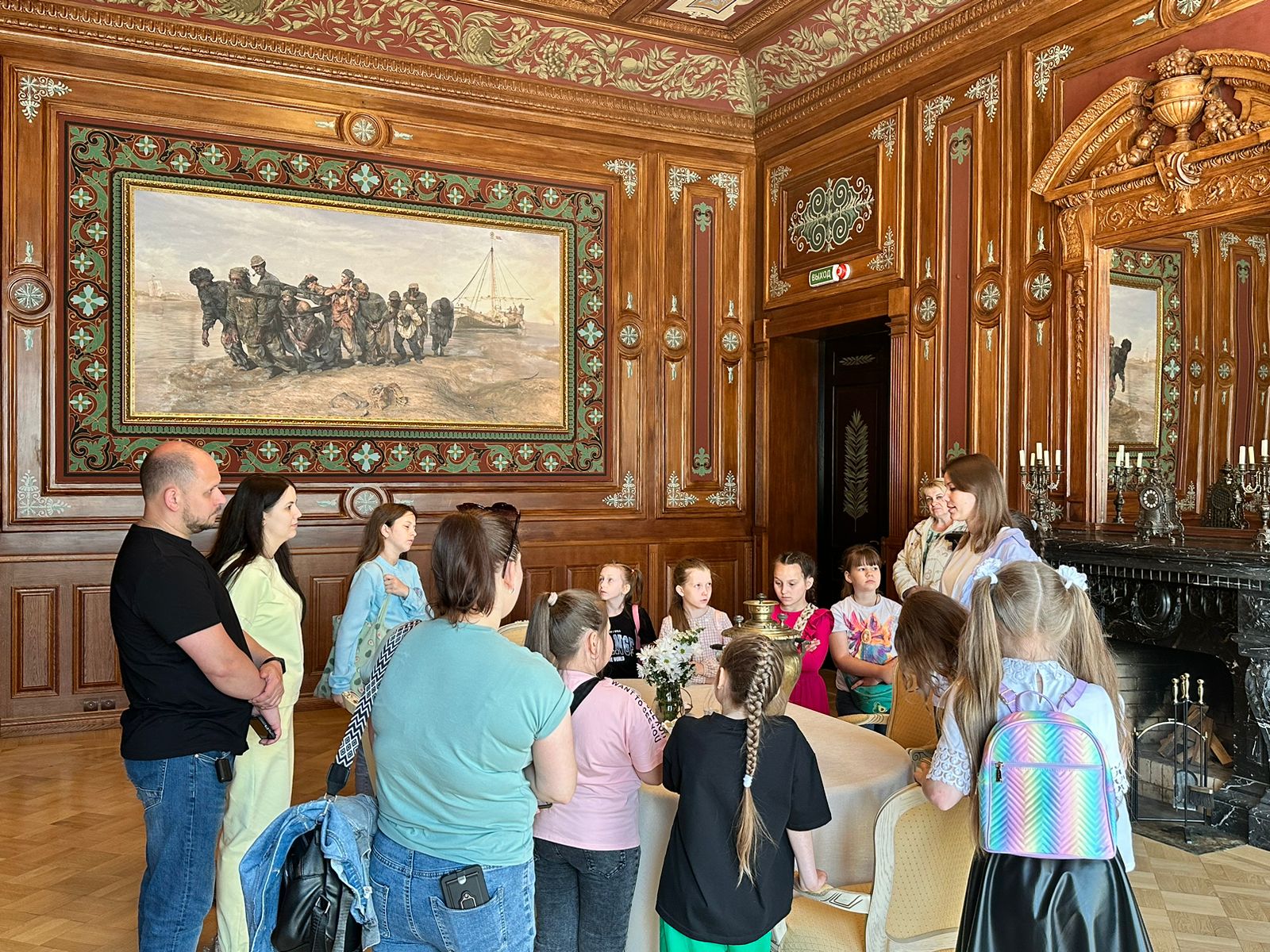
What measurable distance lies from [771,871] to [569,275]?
20.1ft

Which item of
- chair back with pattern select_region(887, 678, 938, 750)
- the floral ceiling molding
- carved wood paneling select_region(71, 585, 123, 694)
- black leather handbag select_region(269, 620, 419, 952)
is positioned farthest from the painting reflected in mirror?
carved wood paneling select_region(71, 585, 123, 694)

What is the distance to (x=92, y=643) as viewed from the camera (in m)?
6.69

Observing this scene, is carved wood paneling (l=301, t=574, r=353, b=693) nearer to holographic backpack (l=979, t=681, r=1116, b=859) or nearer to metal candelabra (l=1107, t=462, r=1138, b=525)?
metal candelabra (l=1107, t=462, r=1138, b=525)

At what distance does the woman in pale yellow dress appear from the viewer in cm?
321

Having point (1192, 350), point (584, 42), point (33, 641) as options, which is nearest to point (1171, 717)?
point (1192, 350)

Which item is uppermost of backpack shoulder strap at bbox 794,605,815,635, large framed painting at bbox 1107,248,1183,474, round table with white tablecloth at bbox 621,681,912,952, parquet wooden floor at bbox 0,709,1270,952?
large framed painting at bbox 1107,248,1183,474

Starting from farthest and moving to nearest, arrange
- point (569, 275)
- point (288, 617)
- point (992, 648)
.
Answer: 1. point (569, 275)
2. point (288, 617)
3. point (992, 648)

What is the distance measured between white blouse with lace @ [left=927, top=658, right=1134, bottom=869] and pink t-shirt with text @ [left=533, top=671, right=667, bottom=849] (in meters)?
0.71

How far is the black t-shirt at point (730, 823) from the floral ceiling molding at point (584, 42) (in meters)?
5.56

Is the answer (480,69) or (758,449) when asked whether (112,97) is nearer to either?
(480,69)

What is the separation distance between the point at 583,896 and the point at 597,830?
0.64 feet

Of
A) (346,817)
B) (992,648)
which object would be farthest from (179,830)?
(992,648)

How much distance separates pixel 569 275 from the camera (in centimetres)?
799

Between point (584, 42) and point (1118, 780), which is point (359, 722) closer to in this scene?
point (1118, 780)
